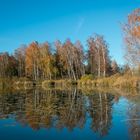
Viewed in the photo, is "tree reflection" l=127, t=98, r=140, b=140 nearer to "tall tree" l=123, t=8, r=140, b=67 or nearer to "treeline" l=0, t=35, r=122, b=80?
"tall tree" l=123, t=8, r=140, b=67

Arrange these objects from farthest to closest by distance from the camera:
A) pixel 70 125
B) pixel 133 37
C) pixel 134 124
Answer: pixel 133 37
pixel 70 125
pixel 134 124

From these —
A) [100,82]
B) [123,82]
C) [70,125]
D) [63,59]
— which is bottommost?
[70,125]

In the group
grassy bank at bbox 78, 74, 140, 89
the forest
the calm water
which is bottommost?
the calm water

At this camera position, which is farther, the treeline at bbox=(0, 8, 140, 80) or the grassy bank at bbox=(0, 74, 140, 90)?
the treeline at bbox=(0, 8, 140, 80)

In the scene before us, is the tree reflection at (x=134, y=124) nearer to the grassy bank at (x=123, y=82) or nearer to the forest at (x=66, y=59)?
the grassy bank at (x=123, y=82)

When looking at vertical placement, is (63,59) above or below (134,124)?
above

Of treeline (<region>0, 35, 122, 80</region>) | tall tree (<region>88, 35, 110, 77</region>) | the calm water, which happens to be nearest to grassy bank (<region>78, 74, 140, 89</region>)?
tall tree (<region>88, 35, 110, 77</region>)

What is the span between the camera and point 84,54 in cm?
6969

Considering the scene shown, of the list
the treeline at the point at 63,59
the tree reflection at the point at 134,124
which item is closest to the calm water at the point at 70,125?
the tree reflection at the point at 134,124

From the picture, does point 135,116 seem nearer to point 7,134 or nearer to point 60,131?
point 60,131

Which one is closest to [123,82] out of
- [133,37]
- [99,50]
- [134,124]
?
[133,37]

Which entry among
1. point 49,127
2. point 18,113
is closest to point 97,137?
point 49,127

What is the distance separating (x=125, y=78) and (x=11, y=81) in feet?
85.4

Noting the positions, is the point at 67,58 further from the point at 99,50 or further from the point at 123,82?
the point at 123,82
